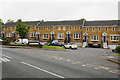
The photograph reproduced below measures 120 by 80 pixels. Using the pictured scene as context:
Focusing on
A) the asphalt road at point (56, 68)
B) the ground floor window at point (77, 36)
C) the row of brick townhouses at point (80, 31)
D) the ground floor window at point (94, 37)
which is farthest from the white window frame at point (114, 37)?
the asphalt road at point (56, 68)

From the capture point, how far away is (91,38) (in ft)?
146

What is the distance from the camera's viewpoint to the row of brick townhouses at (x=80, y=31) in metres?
42.3

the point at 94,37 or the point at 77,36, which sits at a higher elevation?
the point at 77,36

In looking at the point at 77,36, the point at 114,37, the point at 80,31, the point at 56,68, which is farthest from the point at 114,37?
the point at 56,68

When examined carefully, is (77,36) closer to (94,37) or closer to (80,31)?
(80,31)

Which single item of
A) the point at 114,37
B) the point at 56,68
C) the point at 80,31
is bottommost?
the point at 56,68

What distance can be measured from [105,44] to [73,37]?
38.0ft

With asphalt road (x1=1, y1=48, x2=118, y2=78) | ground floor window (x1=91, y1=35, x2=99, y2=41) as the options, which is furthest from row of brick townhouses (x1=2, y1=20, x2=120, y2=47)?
asphalt road (x1=1, y1=48, x2=118, y2=78)

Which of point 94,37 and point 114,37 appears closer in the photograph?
point 114,37

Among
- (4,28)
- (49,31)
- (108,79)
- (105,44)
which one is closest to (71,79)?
(108,79)

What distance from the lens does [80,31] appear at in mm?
45969

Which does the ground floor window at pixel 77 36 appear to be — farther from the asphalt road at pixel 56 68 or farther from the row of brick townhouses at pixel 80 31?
the asphalt road at pixel 56 68

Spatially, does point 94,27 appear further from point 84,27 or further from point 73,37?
point 73,37

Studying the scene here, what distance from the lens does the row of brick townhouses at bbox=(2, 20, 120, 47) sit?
1667 inches
